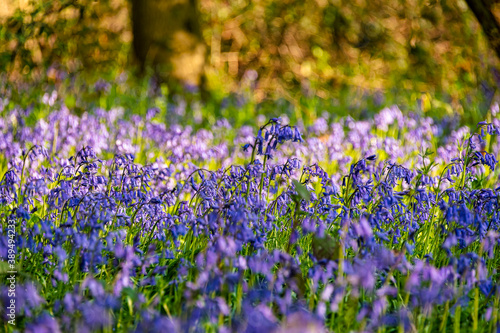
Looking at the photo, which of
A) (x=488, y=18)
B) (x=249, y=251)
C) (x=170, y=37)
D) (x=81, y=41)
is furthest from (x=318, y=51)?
(x=249, y=251)

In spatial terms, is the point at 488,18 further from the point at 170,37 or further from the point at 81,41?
the point at 81,41

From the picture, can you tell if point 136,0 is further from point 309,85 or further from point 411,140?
point 411,140

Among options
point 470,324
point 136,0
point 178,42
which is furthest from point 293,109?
point 470,324

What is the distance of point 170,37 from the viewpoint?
783cm

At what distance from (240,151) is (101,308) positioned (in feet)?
10.3

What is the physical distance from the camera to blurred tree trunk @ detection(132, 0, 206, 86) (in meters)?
7.79

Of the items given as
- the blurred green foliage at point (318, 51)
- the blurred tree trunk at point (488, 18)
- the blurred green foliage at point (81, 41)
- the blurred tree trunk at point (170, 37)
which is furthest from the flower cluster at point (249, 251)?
the blurred green foliage at point (318, 51)

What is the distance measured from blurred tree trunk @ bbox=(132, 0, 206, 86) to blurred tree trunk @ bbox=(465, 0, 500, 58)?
4.60 m

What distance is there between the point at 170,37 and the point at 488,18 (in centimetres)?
486

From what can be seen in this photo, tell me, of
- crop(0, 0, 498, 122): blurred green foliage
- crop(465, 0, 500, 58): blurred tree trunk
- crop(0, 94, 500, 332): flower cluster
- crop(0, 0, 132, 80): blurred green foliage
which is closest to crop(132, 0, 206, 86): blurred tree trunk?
crop(0, 0, 498, 122): blurred green foliage

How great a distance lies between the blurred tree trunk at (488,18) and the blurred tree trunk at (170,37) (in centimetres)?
460

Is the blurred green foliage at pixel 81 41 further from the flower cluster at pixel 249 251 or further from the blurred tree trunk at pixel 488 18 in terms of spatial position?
the blurred tree trunk at pixel 488 18

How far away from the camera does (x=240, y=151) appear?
16.0 ft

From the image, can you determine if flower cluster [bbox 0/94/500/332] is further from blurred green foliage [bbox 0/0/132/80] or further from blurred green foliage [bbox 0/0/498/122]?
blurred green foliage [bbox 0/0/498/122]
